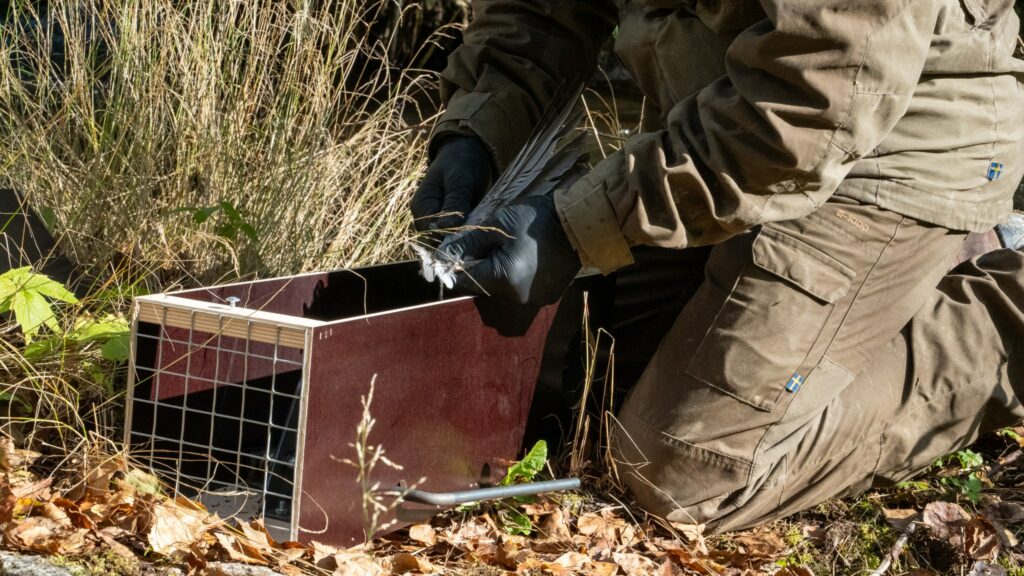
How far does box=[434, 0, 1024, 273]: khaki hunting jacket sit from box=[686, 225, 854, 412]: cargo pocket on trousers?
168mm

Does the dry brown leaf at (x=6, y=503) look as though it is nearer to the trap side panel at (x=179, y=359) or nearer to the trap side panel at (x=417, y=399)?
the trap side panel at (x=179, y=359)

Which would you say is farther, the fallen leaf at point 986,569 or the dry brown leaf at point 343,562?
the fallen leaf at point 986,569

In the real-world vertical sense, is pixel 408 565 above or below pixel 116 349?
below

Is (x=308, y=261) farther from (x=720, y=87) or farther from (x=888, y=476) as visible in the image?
(x=888, y=476)

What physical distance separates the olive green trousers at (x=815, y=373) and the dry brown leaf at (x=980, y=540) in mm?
232

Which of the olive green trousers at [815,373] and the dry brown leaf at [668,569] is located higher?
the olive green trousers at [815,373]

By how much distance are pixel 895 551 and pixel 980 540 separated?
0.72 ft

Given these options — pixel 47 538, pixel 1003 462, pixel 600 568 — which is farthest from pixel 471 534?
pixel 1003 462

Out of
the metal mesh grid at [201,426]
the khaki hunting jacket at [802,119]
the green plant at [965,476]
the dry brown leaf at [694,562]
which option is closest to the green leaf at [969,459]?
the green plant at [965,476]

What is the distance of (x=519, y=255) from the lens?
2.52 meters

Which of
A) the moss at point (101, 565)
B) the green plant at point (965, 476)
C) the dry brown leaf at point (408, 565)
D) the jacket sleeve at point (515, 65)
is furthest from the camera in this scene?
the jacket sleeve at point (515, 65)

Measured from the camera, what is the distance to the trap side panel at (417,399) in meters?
2.15

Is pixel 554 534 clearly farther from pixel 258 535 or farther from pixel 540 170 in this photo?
pixel 540 170

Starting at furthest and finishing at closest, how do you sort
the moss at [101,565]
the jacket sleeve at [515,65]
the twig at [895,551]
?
the jacket sleeve at [515,65] < the twig at [895,551] < the moss at [101,565]
